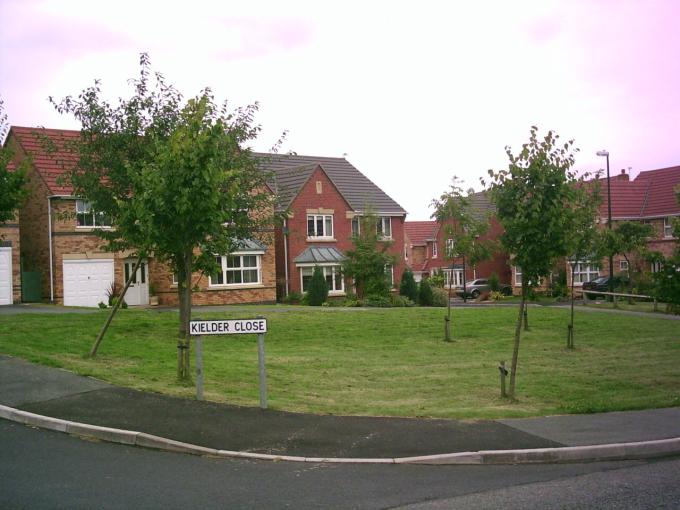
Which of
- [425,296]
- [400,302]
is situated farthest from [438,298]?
[400,302]

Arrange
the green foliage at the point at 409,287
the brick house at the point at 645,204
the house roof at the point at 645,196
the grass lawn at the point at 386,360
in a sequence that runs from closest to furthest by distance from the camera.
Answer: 1. the grass lawn at the point at 386,360
2. the green foliage at the point at 409,287
3. the brick house at the point at 645,204
4. the house roof at the point at 645,196

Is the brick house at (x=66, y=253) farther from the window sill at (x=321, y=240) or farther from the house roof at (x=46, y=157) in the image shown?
the window sill at (x=321, y=240)

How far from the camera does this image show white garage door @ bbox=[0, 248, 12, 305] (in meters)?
30.2

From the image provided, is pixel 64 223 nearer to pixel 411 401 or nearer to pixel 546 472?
pixel 411 401

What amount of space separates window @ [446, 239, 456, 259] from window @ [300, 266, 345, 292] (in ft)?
57.5

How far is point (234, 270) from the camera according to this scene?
38.3 m

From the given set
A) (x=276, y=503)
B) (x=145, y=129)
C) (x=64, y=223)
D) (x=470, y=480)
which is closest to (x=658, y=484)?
(x=470, y=480)

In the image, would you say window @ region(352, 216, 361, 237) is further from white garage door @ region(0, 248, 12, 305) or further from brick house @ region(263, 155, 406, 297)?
white garage door @ region(0, 248, 12, 305)

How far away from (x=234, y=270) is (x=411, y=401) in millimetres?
26523

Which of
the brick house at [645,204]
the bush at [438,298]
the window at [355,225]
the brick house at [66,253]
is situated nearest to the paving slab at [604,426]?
the brick house at [66,253]

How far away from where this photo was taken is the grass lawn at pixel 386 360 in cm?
1255

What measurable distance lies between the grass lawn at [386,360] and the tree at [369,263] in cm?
1286

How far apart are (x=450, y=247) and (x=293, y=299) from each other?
57.8 ft

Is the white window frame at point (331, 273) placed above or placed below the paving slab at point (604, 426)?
above
